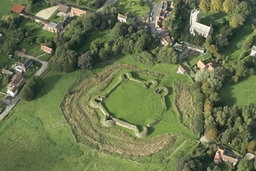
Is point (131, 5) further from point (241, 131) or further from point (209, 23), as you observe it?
point (241, 131)

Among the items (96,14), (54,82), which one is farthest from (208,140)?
(96,14)

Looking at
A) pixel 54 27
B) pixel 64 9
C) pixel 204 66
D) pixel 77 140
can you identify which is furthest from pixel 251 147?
pixel 64 9

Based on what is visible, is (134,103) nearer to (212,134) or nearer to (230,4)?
(212,134)

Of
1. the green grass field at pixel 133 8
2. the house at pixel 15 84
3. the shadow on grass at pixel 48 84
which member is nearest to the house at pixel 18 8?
the house at pixel 15 84

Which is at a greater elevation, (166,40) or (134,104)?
(166,40)

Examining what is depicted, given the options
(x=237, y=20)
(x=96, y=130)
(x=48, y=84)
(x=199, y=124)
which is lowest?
(x=96, y=130)
